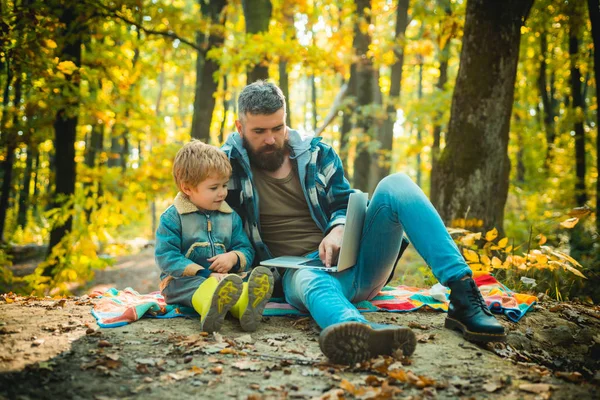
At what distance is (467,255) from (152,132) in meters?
7.26

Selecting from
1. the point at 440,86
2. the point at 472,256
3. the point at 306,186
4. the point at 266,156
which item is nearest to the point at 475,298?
the point at 306,186

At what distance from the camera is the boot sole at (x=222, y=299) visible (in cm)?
278

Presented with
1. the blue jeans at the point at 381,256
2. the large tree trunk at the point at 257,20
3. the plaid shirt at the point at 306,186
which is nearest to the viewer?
the blue jeans at the point at 381,256

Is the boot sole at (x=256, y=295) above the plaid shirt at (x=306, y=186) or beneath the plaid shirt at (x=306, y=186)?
beneath

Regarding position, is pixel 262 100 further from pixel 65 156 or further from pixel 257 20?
pixel 257 20

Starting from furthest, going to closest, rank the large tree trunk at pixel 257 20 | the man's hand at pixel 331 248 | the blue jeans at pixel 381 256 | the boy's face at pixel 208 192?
the large tree trunk at pixel 257 20, the boy's face at pixel 208 192, the man's hand at pixel 331 248, the blue jeans at pixel 381 256

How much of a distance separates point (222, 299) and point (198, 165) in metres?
0.97

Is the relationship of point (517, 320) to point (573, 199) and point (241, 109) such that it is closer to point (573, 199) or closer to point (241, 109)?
point (241, 109)

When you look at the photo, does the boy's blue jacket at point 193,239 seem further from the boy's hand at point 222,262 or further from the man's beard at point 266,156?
the man's beard at point 266,156

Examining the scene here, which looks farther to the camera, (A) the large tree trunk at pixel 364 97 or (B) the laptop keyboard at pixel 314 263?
(A) the large tree trunk at pixel 364 97

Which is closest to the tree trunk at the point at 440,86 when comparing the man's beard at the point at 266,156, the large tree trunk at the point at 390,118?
the large tree trunk at the point at 390,118

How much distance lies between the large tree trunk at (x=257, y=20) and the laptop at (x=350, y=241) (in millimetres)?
5033

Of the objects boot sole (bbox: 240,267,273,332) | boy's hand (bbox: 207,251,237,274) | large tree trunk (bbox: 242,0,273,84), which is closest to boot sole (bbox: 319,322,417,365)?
boot sole (bbox: 240,267,273,332)

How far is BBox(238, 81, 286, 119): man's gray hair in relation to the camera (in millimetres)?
3461
